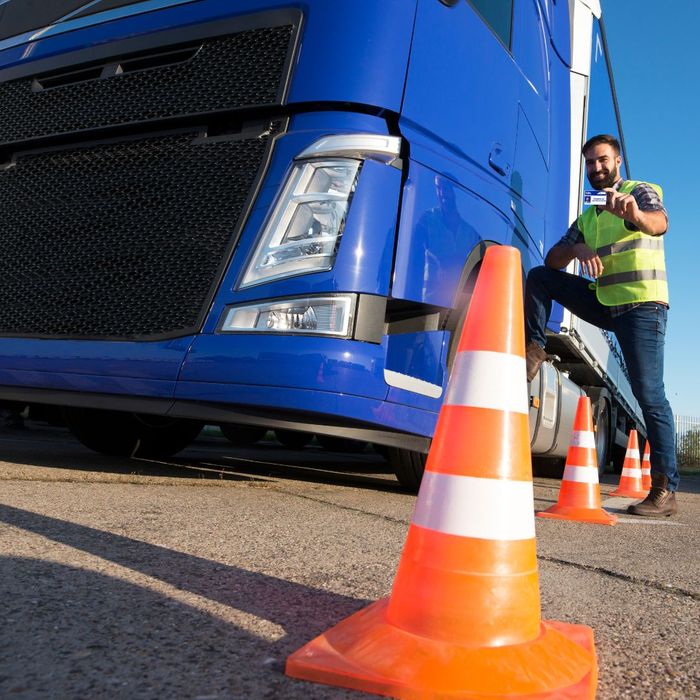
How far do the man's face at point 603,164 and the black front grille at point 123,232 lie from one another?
6.12ft

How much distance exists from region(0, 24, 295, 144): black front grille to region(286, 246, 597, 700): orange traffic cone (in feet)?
6.22

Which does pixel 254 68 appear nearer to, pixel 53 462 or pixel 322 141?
pixel 322 141

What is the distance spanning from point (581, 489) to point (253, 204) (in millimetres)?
2247

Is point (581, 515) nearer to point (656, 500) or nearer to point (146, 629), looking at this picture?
point (656, 500)

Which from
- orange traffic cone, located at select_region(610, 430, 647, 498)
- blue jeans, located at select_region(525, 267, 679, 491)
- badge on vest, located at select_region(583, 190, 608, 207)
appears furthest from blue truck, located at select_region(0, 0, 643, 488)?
orange traffic cone, located at select_region(610, 430, 647, 498)

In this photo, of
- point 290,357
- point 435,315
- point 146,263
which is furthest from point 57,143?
point 435,315

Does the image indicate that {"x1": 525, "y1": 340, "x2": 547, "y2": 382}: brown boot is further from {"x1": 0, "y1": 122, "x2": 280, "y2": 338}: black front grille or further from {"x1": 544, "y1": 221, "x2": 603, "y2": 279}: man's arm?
{"x1": 0, "y1": 122, "x2": 280, "y2": 338}: black front grille

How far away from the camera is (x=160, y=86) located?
3197 mm

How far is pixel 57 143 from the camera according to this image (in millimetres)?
3457

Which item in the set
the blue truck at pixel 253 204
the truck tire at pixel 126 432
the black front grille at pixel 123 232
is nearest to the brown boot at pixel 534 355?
the blue truck at pixel 253 204

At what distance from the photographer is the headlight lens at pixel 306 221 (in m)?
2.85

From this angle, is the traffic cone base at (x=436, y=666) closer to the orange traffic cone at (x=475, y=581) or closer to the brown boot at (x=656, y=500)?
the orange traffic cone at (x=475, y=581)

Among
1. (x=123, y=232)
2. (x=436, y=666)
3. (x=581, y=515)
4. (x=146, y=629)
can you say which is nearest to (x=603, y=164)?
(x=581, y=515)

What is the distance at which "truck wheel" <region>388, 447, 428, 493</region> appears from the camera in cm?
377
